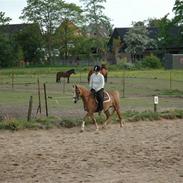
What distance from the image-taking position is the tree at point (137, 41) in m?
99.1

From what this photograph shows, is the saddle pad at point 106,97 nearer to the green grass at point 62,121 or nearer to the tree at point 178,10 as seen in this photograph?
the green grass at point 62,121

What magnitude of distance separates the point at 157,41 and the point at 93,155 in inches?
3547

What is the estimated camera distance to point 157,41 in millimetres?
100438

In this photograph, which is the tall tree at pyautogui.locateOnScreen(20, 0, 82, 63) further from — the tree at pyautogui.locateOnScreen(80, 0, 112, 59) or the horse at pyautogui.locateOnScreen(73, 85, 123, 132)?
the horse at pyautogui.locateOnScreen(73, 85, 123, 132)

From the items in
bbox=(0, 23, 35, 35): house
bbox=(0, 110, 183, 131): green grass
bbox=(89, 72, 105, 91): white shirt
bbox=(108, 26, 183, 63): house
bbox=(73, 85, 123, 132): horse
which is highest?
bbox=(0, 23, 35, 35): house

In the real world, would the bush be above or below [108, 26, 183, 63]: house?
below

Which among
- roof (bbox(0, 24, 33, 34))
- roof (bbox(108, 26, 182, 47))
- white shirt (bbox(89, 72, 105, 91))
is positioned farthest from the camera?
roof (bbox(0, 24, 33, 34))

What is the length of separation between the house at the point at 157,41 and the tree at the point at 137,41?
950mm

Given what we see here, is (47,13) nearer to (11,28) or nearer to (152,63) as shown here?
(11,28)

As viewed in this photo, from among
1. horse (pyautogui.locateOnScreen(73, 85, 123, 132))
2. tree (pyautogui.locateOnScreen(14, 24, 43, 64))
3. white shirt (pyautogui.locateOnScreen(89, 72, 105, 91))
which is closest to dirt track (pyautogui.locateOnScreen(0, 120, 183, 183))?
horse (pyautogui.locateOnScreen(73, 85, 123, 132))

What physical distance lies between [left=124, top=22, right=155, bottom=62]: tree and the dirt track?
273 ft

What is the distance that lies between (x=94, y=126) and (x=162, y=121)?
278cm

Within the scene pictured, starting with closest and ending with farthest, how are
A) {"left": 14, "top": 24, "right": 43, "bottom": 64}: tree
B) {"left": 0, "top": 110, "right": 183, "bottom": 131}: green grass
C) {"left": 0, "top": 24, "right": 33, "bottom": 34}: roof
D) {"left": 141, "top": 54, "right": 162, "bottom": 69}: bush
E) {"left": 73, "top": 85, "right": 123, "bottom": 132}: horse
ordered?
1. {"left": 0, "top": 110, "right": 183, "bottom": 131}: green grass
2. {"left": 73, "top": 85, "right": 123, "bottom": 132}: horse
3. {"left": 141, "top": 54, "right": 162, "bottom": 69}: bush
4. {"left": 14, "top": 24, "right": 43, "bottom": 64}: tree
5. {"left": 0, "top": 24, "right": 33, "bottom": 34}: roof

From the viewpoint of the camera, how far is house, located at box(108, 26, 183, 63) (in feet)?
308
